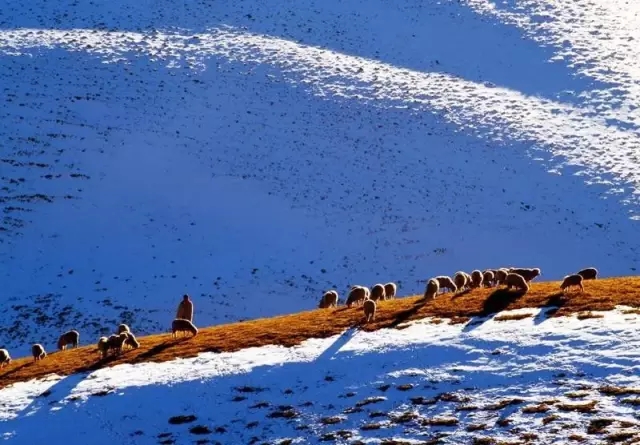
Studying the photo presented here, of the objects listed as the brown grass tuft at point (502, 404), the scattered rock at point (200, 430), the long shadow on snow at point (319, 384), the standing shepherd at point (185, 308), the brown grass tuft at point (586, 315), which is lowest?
the brown grass tuft at point (502, 404)

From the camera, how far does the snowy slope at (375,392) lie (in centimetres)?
1691

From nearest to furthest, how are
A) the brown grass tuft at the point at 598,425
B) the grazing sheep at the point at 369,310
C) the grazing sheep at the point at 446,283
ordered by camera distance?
the brown grass tuft at the point at 598,425 < the grazing sheep at the point at 369,310 < the grazing sheep at the point at 446,283

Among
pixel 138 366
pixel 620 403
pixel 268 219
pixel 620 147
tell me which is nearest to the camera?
pixel 620 403

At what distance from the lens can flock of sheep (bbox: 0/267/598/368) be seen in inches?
875

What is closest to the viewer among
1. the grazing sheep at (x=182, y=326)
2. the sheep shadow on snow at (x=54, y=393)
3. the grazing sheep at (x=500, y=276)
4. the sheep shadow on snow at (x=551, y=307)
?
the sheep shadow on snow at (x=54, y=393)

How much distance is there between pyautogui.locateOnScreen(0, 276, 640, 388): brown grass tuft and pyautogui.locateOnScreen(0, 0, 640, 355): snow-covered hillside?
7.17 metres

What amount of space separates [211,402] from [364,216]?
18.1 m

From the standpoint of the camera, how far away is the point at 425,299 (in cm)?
2361

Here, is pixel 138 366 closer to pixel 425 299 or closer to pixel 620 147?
pixel 425 299

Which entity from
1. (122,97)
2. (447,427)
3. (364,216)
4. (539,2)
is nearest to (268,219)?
(364,216)

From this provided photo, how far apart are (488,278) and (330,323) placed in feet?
17.1

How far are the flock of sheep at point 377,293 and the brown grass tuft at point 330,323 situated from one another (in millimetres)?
260

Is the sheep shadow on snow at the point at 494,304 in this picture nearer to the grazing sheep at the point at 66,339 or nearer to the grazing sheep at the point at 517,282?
the grazing sheep at the point at 517,282

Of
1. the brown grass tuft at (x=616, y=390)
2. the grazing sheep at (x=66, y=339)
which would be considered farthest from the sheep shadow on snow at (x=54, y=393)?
the brown grass tuft at (x=616, y=390)
